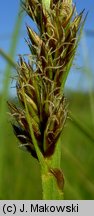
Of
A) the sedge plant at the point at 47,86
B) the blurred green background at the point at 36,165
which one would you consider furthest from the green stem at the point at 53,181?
the blurred green background at the point at 36,165

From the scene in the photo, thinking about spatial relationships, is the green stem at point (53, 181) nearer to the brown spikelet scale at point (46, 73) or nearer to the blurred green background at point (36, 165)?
the brown spikelet scale at point (46, 73)

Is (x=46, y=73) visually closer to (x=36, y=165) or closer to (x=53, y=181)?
(x=53, y=181)

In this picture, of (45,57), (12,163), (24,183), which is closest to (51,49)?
(45,57)

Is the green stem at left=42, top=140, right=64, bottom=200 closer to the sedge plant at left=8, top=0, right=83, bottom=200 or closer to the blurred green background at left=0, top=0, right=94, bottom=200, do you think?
the sedge plant at left=8, top=0, right=83, bottom=200

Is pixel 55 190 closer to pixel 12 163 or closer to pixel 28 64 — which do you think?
pixel 28 64

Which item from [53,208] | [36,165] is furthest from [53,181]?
[36,165]

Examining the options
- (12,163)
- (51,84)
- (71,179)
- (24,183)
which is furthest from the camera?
(12,163)

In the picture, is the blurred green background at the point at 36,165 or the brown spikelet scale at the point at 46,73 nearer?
the brown spikelet scale at the point at 46,73

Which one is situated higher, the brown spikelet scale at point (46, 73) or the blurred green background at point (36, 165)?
the brown spikelet scale at point (46, 73)
